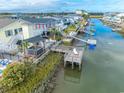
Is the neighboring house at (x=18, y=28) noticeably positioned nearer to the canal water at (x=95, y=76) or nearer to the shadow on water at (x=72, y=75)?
the canal water at (x=95, y=76)

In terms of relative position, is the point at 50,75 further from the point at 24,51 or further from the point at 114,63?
the point at 114,63

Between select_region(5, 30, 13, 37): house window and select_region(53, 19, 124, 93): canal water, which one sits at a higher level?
select_region(5, 30, 13, 37): house window

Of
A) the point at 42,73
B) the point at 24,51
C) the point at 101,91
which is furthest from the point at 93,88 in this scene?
the point at 24,51

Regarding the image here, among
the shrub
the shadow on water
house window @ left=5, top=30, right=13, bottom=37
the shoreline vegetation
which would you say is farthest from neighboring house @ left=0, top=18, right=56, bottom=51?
the shadow on water

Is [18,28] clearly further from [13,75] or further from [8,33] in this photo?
[13,75]

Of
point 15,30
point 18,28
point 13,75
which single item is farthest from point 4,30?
point 13,75

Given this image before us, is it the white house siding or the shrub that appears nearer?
the shrub

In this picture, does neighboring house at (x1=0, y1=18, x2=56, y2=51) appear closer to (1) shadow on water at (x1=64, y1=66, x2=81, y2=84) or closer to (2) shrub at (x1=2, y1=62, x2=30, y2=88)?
(2) shrub at (x1=2, y1=62, x2=30, y2=88)

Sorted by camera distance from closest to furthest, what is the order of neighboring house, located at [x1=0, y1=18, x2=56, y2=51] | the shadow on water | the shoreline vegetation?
the shoreline vegetation, the shadow on water, neighboring house, located at [x1=0, y1=18, x2=56, y2=51]

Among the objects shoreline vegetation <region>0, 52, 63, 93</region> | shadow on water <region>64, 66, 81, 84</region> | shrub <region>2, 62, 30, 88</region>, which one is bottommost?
shadow on water <region>64, 66, 81, 84</region>
